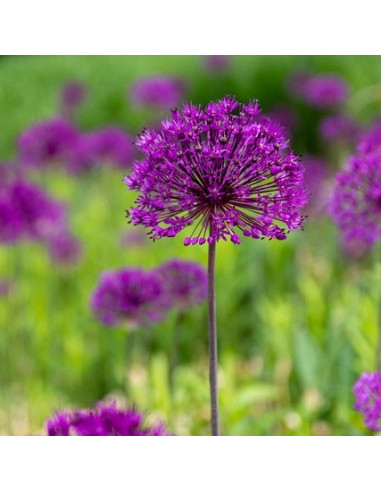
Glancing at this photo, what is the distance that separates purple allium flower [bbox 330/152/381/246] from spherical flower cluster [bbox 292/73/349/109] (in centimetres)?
100

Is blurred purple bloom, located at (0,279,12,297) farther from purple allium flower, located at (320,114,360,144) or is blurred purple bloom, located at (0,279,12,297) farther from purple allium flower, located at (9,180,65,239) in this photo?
purple allium flower, located at (320,114,360,144)

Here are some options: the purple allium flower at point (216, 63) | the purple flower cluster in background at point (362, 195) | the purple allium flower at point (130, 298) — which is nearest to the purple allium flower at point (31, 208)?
the purple allium flower at point (130, 298)

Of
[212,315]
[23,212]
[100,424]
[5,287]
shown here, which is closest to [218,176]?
[212,315]

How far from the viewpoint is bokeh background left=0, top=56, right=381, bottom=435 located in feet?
5.67

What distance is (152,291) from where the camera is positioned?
134 centimetres

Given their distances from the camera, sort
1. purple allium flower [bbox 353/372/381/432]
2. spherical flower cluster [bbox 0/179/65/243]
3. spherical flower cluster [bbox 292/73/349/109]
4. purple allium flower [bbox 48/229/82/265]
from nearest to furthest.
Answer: purple allium flower [bbox 353/372/381/432], spherical flower cluster [bbox 0/179/65/243], spherical flower cluster [bbox 292/73/349/109], purple allium flower [bbox 48/229/82/265]

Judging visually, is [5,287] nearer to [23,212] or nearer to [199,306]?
[23,212]

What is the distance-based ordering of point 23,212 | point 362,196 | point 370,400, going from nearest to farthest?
point 370,400
point 362,196
point 23,212

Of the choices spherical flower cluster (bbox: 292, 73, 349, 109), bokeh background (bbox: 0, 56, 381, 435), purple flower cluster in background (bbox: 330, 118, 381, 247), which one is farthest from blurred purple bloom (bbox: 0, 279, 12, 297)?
purple flower cluster in background (bbox: 330, 118, 381, 247)

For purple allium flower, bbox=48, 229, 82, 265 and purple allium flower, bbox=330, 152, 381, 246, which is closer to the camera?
purple allium flower, bbox=330, 152, 381, 246

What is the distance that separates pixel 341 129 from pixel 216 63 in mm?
396

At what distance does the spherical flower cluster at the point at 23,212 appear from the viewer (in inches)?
65.7

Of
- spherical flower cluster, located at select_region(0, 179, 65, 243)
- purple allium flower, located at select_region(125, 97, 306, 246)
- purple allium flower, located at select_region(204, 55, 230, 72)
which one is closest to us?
purple allium flower, located at select_region(125, 97, 306, 246)
